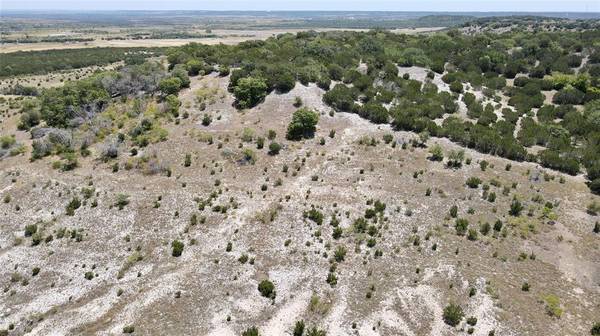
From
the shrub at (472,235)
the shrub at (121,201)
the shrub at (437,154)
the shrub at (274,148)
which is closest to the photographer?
the shrub at (472,235)

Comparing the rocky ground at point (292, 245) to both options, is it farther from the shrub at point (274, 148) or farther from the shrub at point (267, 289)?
the shrub at point (274, 148)

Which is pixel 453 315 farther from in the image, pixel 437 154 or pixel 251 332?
pixel 437 154

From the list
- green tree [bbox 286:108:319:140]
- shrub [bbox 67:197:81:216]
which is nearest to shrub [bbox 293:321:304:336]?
shrub [bbox 67:197:81:216]

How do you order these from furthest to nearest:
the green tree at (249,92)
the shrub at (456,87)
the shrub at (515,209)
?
the shrub at (456,87) → the green tree at (249,92) → the shrub at (515,209)

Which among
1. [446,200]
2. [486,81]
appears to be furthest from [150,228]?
[486,81]

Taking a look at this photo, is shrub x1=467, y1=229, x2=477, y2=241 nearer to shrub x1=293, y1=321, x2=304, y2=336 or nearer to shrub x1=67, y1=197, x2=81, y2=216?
shrub x1=293, y1=321, x2=304, y2=336

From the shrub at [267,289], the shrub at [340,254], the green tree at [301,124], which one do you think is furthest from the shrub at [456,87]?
the shrub at [267,289]

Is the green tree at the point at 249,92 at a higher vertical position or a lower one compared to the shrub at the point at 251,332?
higher
